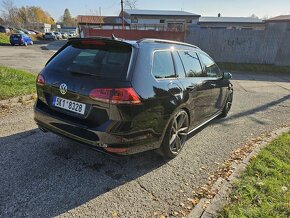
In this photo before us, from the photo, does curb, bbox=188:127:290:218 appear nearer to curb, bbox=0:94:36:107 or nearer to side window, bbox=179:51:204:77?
side window, bbox=179:51:204:77

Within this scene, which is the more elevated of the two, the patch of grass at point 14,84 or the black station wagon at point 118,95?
the black station wagon at point 118,95

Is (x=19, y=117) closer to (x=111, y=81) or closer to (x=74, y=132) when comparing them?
(x=74, y=132)

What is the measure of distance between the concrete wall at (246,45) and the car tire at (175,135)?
1374 centimetres

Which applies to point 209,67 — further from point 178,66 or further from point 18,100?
point 18,100

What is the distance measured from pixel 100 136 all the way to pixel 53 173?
91 centimetres

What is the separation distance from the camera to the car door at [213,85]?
4.79 meters

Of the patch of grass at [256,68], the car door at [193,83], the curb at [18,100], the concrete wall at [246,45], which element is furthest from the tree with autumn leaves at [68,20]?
the car door at [193,83]

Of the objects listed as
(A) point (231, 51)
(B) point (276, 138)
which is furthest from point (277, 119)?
(A) point (231, 51)

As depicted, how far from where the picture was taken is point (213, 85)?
4.93m

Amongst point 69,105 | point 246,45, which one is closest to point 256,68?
point 246,45

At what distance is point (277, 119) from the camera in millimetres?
6316

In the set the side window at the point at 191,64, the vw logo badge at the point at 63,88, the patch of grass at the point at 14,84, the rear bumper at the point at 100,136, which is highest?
the side window at the point at 191,64

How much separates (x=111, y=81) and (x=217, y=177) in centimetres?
195

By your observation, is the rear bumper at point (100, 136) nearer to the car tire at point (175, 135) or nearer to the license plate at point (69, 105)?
the license plate at point (69, 105)
